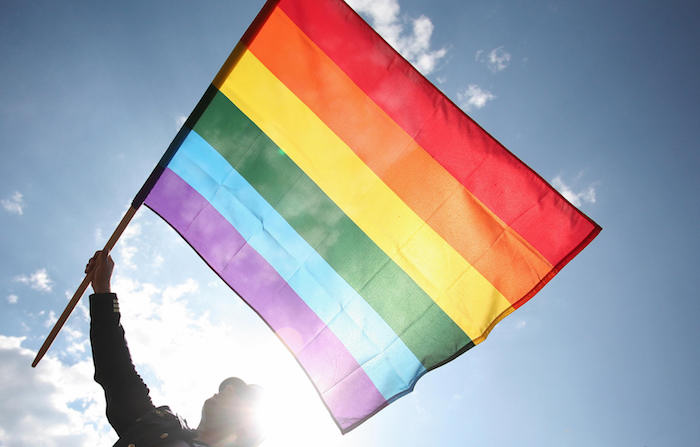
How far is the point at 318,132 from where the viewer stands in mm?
3621

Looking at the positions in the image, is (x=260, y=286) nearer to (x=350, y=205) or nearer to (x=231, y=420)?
(x=350, y=205)

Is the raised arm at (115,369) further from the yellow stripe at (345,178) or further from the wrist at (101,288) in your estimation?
the yellow stripe at (345,178)

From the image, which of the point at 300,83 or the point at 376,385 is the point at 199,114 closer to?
the point at 300,83

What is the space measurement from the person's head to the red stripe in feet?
8.03

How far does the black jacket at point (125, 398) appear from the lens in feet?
6.12

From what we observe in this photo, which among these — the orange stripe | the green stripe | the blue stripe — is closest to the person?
the blue stripe

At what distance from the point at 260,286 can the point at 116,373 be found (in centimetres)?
172

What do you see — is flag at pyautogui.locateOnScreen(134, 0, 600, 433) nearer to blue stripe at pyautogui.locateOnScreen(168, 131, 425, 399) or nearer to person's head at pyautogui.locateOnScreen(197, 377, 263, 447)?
blue stripe at pyautogui.locateOnScreen(168, 131, 425, 399)

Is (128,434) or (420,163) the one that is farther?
(420,163)

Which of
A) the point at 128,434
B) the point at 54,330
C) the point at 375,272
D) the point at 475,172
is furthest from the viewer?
the point at 375,272

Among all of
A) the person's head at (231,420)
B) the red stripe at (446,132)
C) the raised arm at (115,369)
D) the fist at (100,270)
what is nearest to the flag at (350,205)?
the red stripe at (446,132)

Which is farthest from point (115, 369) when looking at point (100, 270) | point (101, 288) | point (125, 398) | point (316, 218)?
point (316, 218)

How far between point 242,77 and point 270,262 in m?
1.82

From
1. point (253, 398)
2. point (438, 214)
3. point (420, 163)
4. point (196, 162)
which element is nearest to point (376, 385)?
point (253, 398)
